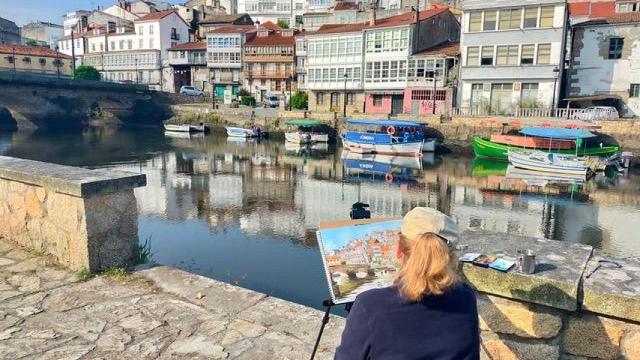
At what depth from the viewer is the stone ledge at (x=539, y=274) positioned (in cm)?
280

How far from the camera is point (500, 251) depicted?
3277mm

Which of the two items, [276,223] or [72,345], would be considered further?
[276,223]

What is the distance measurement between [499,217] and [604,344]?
18.6 metres

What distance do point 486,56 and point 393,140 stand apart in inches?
466

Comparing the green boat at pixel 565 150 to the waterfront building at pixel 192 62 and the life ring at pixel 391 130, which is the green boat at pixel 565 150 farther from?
the waterfront building at pixel 192 62

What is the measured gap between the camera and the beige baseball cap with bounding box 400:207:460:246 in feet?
7.60

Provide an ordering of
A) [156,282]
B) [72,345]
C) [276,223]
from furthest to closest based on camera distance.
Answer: [276,223] < [156,282] < [72,345]

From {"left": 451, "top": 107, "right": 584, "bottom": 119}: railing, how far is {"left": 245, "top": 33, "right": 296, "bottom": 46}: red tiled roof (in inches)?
1140

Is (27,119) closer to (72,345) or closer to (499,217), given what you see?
(499,217)

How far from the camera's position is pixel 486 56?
4294cm

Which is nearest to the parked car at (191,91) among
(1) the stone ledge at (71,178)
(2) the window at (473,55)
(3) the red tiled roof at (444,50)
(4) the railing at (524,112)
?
(3) the red tiled roof at (444,50)

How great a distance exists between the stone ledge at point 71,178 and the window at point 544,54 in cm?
4178

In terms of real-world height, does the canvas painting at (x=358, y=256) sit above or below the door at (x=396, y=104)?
below

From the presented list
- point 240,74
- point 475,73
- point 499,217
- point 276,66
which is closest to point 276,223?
point 499,217
